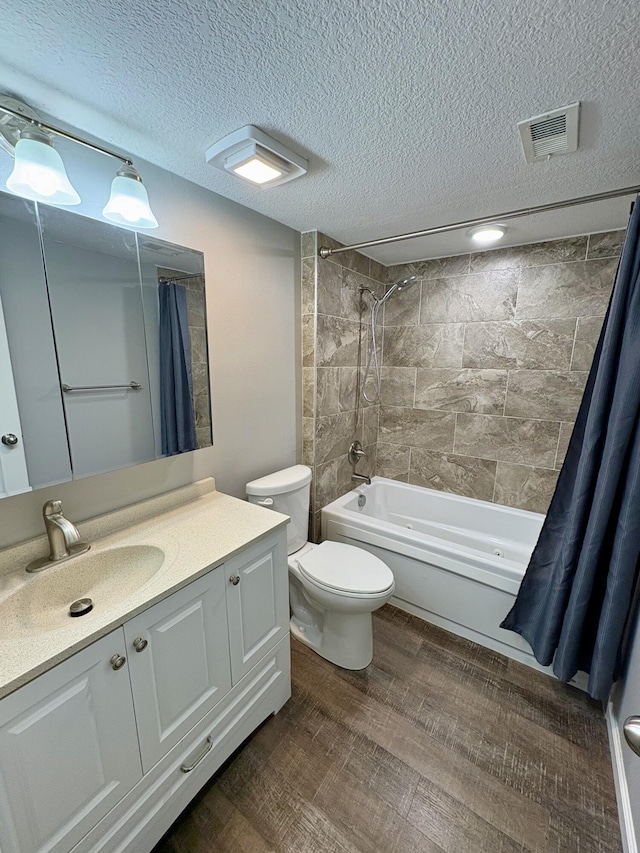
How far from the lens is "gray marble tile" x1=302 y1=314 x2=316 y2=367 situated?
2.12 m

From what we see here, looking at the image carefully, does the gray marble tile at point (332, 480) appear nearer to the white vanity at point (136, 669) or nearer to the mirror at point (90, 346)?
the white vanity at point (136, 669)

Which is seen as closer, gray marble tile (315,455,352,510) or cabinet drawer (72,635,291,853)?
cabinet drawer (72,635,291,853)

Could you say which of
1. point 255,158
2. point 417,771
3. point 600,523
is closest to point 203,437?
point 255,158

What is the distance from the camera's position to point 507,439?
2430 mm

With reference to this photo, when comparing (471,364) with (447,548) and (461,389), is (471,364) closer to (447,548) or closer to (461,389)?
(461,389)

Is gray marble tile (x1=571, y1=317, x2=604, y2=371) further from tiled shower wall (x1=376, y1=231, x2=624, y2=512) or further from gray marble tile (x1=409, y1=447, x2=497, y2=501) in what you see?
gray marble tile (x1=409, y1=447, x2=497, y2=501)

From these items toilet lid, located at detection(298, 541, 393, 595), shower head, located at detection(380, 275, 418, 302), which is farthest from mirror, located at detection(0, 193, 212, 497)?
shower head, located at detection(380, 275, 418, 302)

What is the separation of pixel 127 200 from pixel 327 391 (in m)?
1.42

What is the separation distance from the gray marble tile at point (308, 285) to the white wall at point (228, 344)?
0.16 ft

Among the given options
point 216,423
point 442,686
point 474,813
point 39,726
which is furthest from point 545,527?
point 39,726

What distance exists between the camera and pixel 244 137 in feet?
3.73

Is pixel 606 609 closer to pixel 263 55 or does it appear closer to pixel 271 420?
pixel 271 420

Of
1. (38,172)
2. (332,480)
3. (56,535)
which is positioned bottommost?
(332,480)

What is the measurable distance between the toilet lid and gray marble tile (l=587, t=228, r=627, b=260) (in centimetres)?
218
